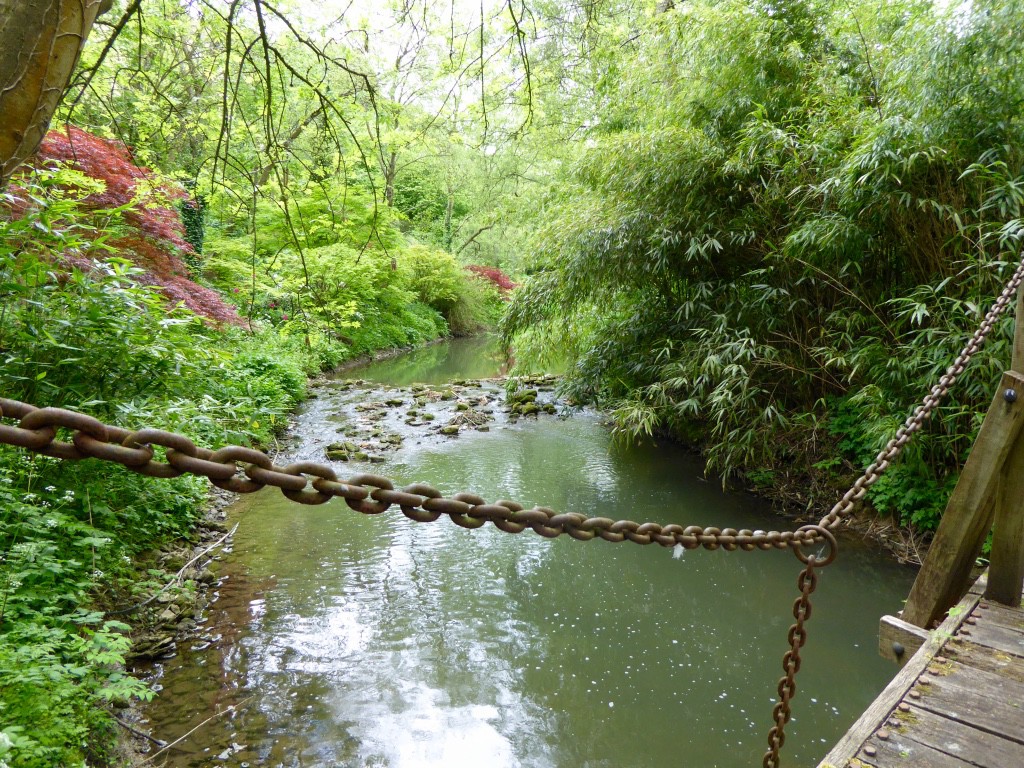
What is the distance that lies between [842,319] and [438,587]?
159 inches

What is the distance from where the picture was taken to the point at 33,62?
1337 mm

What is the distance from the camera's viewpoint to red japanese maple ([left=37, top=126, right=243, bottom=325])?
5633 millimetres

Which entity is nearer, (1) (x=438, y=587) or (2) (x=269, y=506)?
(1) (x=438, y=587)

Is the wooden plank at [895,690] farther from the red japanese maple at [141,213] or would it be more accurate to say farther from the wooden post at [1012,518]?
the red japanese maple at [141,213]

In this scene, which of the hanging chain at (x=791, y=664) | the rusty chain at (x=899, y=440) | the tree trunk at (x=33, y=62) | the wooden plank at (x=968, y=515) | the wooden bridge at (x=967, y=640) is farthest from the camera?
the wooden plank at (x=968, y=515)

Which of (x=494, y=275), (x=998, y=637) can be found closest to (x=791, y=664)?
(x=998, y=637)

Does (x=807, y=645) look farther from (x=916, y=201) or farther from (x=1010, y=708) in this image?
(x=916, y=201)

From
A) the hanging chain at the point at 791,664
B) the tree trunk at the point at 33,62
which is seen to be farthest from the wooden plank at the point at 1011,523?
the tree trunk at the point at 33,62

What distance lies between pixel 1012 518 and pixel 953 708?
86 centimetres

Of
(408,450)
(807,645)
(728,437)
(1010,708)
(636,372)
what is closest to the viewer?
(1010,708)

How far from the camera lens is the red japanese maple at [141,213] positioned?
5.63 m

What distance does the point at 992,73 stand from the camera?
3906mm

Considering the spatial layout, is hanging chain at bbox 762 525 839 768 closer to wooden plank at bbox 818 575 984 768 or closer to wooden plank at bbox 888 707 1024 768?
wooden plank at bbox 818 575 984 768

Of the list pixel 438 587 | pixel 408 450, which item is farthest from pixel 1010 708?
pixel 408 450
